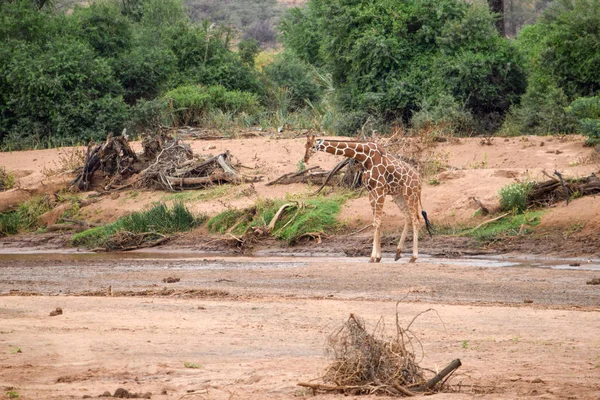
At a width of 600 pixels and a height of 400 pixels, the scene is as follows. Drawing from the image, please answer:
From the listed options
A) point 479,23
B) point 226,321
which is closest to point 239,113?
point 479,23

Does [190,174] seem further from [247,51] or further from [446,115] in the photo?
[247,51]

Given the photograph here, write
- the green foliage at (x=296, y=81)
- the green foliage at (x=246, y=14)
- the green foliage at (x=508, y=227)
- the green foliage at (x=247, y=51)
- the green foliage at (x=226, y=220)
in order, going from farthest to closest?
the green foliage at (x=246, y=14) → the green foliage at (x=247, y=51) → the green foliage at (x=296, y=81) → the green foliage at (x=226, y=220) → the green foliage at (x=508, y=227)

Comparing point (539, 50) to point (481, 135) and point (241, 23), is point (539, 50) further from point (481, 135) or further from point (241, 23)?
point (241, 23)

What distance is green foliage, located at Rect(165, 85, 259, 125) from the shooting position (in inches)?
1222

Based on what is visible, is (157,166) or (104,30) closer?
(157,166)

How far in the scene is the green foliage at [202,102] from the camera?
3103 cm

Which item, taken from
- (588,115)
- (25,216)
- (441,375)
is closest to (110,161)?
(25,216)

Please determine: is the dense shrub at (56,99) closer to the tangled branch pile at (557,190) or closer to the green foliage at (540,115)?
the green foliage at (540,115)

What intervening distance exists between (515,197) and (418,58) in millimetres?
10665

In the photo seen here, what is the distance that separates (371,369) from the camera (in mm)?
6961

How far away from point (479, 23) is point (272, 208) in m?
10.8

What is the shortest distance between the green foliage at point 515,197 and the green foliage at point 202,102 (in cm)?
1394

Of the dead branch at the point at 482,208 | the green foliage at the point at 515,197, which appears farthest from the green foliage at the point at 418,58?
the green foliage at the point at 515,197

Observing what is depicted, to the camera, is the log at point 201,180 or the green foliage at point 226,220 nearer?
the green foliage at point 226,220
